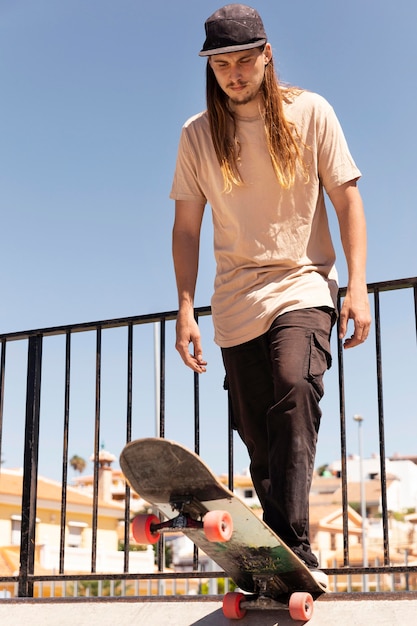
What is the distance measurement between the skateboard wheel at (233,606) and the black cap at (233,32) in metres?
1.80

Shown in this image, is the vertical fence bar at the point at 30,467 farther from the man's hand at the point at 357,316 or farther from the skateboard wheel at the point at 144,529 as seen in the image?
the man's hand at the point at 357,316

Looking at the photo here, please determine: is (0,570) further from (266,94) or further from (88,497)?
(266,94)

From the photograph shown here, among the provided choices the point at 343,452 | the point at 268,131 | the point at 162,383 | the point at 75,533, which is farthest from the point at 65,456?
the point at 75,533

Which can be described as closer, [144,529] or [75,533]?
[144,529]

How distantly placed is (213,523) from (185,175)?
1.45 m

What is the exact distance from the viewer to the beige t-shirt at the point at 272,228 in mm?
2779

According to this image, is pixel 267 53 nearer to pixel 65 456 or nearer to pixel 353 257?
pixel 353 257

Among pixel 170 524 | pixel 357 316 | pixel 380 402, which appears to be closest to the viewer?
pixel 170 524

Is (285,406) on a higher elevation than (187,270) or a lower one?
lower

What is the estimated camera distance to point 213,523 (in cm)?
222

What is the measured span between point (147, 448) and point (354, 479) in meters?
116

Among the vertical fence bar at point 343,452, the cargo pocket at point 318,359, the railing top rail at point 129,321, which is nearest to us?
the cargo pocket at point 318,359

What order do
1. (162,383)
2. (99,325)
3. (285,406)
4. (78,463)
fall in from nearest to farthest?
(285,406)
(162,383)
(99,325)
(78,463)

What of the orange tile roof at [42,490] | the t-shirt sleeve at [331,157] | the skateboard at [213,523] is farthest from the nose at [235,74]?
the orange tile roof at [42,490]
